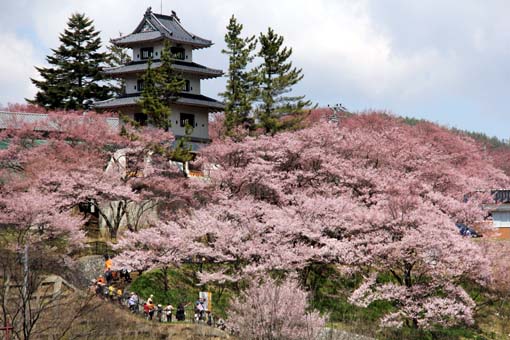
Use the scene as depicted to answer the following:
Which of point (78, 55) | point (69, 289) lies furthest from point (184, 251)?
point (78, 55)

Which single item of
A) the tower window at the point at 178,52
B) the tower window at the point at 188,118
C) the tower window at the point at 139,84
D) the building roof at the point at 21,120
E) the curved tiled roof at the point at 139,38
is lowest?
the building roof at the point at 21,120

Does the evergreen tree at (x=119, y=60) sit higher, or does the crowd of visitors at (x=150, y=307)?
the evergreen tree at (x=119, y=60)

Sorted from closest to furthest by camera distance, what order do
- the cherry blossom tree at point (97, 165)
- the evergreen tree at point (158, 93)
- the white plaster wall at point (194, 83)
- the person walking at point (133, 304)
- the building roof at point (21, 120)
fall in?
the person walking at point (133, 304) < the cherry blossom tree at point (97, 165) < the building roof at point (21, 120) < the evergreen tree at point (158, 93) < the white plaster wall at point (194, 83)

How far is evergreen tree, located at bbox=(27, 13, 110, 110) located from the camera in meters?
53.9

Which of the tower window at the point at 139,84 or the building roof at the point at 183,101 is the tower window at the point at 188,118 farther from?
the tower window at the point at 139,84

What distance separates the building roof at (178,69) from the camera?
47812 millimetres

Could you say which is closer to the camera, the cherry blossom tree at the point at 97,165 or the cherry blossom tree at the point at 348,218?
the cherry blossom tree at the point at 348,218

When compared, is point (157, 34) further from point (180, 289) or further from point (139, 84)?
point (180, 289)

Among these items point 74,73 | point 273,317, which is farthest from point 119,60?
point 273,317

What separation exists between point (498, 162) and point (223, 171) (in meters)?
52.7

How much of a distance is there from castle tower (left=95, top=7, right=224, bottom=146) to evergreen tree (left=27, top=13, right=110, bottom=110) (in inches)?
234

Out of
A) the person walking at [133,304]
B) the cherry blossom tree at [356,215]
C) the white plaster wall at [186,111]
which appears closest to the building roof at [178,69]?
the white plaster wall at [186,111]

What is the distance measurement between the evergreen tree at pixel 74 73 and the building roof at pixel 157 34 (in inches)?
250

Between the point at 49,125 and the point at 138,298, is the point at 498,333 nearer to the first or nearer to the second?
the point at 138,298
